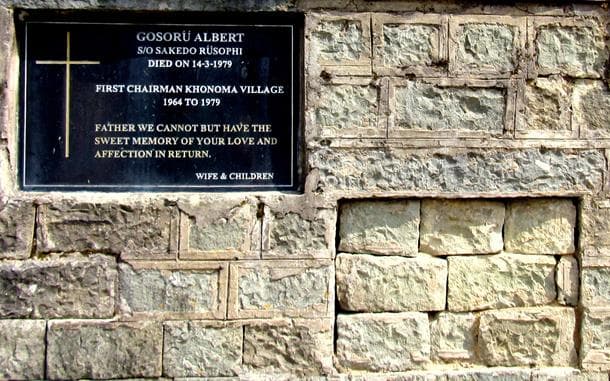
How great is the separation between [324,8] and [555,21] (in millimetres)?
1344

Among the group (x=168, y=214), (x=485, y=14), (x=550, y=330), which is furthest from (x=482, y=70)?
(x=168, y=214)

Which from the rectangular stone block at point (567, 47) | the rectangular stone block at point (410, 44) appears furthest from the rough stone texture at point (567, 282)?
Result: the rectangular stone block at point (410, 44)

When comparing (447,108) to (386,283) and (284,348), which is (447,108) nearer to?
(386,283)

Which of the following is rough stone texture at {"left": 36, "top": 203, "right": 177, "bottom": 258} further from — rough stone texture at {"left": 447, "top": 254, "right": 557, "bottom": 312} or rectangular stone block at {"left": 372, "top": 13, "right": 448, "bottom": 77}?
rough stone texture at {"left": 447, "top": 254, "right": 557, "bottom": 312}

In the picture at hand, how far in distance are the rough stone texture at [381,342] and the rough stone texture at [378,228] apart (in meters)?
0.38

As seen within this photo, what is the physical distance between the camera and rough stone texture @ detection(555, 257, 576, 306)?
12.7 feet

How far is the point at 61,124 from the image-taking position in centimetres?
376

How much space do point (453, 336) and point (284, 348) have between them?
0.98 m

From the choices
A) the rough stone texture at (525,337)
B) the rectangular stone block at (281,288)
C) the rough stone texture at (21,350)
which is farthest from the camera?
the rough stone texture at (525,337)

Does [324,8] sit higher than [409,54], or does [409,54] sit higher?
[324,8]

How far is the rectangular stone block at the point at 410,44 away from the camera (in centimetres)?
378

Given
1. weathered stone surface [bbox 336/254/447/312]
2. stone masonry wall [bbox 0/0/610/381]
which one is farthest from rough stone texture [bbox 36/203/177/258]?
weathered stone surface [bbox 336/254/447/312]

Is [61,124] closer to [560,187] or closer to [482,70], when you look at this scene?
[482,70]

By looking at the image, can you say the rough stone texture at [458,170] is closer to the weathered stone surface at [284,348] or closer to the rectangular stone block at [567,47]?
the rectangular stone block at [567,47]
